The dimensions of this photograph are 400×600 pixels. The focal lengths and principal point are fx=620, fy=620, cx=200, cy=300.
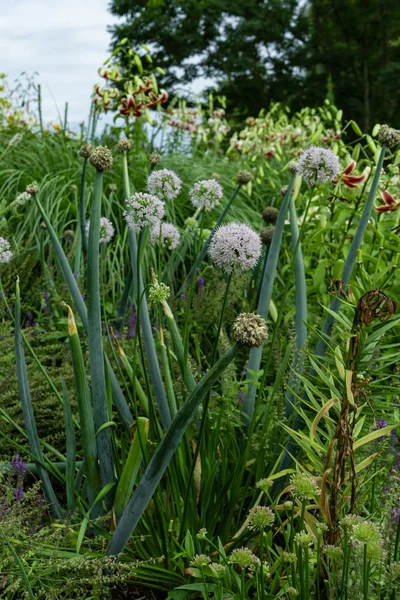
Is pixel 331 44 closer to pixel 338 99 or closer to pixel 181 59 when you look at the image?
pixel 338 99

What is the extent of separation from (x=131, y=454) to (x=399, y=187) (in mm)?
3365

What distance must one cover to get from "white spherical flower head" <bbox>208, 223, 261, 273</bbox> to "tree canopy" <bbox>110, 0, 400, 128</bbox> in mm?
16687

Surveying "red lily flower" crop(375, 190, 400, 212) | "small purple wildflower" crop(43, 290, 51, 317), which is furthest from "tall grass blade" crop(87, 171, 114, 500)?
"red lily flower" crop(375, 190, 400, 212)

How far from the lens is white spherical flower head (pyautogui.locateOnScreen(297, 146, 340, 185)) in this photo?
5.86 ft

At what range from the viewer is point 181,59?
18656 millimetres

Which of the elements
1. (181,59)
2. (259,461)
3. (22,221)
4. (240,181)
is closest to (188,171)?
(22,221)

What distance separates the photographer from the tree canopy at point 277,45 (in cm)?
1744

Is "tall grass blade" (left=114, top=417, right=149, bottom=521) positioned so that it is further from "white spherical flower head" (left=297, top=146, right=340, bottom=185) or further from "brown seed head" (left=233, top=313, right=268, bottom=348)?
"white spherical flower head" (left=297, top=146, right=340, bottom=185)

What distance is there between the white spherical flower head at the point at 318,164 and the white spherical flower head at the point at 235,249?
413mm

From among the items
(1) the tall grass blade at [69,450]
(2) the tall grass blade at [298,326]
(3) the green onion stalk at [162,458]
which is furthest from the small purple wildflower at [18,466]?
(2) the tall grass blade at [298,326]

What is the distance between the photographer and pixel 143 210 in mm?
1591

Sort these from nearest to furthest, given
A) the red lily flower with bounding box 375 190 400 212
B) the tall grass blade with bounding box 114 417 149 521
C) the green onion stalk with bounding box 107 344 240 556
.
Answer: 1. the green onion stalk with bounding box 107 344 240 556
2. the tall grass blade with bounding box 114 417 149 521
3. the red lily flower with bounding box 375 190 400 212

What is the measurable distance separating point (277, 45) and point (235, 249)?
1861 cm

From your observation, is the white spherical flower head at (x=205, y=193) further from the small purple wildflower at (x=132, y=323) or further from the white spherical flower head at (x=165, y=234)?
the small purple wildflower at (x=132, y=323)
